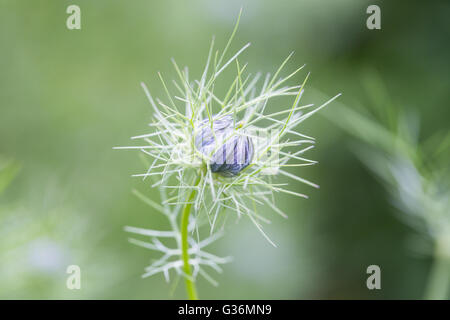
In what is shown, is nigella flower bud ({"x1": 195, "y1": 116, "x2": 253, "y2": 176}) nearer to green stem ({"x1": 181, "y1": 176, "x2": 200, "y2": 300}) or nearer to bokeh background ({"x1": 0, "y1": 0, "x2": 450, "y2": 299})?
green stem ({"x1": 181, "y1": 176, "x2": 200, "y2": 300})

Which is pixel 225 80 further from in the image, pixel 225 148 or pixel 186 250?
pixel 186 250

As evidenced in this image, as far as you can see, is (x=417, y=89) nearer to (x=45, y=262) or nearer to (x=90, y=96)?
(x=90, y=96)

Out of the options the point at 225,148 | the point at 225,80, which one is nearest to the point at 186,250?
the point at 225,148

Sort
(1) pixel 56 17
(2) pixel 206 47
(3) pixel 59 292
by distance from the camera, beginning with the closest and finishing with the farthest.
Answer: (3) pixel 59 292, (1) pixel 56 17, (2) pixel 206 47

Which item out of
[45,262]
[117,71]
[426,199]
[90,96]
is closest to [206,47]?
[117,71]

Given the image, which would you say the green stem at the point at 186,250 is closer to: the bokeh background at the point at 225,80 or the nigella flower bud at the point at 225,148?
the nigella flower bud at the point at 225,148

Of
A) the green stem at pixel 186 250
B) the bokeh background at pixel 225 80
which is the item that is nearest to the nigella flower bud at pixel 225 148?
the green stem at pixel 186 250
